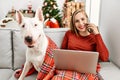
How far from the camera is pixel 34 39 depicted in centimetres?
145

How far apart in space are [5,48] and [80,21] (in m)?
0.76

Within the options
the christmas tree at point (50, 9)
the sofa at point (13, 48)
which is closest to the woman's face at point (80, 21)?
the sofa at point (13, 48)

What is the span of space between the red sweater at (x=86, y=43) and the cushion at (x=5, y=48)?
52 cm

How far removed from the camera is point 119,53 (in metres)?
1.69

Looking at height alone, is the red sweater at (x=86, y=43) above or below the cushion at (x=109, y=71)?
above

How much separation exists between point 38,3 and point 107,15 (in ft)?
9.64

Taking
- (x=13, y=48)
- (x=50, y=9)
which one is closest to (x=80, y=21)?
(x=13, y=48)

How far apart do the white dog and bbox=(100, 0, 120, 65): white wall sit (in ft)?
1.99

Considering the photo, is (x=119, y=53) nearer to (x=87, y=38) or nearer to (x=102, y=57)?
(x=102, y=57)

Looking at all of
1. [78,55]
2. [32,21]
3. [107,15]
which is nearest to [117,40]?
[107,15]

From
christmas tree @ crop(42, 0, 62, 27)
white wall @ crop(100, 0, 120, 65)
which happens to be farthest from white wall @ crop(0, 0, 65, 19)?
white wall @ crop(100, 0, 120, 65)

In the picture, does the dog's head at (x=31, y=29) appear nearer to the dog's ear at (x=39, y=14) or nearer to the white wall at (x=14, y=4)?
the dog's ear at (x=39, y=14)

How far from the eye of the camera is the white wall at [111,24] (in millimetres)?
1729

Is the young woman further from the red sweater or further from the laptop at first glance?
the laptop
